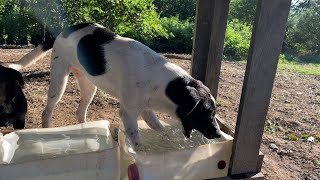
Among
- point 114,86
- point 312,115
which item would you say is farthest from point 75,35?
point 312,115

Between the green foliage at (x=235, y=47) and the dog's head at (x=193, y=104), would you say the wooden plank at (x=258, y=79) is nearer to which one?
the dog's head at (x=193, y=104)

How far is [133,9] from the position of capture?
7957 millimetres

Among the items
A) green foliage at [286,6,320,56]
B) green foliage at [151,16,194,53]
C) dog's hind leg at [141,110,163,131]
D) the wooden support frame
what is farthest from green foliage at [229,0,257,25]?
the wooden support frame

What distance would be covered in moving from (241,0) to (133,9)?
34.2 meters

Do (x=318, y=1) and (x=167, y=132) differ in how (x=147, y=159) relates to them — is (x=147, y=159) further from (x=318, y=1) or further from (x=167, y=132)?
(x=318, y=1)

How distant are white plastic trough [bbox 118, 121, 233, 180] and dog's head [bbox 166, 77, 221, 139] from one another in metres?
0.21

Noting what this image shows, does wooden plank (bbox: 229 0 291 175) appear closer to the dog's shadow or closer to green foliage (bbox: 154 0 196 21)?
the dog's shadow

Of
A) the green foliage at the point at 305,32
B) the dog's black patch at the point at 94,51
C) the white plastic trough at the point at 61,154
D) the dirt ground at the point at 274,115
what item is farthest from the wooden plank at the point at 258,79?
the green foliage at the point at 305,32

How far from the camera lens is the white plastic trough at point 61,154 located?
2853 millimetres

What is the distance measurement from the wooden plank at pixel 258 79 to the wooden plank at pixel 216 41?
43.0 inches

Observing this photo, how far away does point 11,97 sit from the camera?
13.8 ft

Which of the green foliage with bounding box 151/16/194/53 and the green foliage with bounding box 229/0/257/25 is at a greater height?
the green foliage with bounding box 229/0/257/25

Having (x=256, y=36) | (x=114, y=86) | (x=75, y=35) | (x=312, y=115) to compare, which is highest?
(x=256, y=36)

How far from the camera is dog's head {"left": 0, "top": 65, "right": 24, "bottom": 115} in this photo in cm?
416
